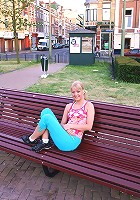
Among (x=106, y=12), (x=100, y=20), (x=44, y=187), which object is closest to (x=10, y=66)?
(x=44, y=187)

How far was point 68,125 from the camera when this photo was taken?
11.6ft

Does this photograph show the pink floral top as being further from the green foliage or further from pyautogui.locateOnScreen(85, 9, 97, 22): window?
pyautogui.locateOnScreen(85, 9, 97, 22): window

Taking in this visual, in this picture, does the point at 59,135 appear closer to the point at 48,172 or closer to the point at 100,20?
the point at 48,172

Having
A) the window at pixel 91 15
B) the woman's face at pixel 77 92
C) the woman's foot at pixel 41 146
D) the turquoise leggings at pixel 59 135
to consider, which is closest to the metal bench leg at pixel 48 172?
the woman's foot at pixel 41 146

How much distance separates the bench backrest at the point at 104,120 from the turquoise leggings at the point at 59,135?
0.29 meters

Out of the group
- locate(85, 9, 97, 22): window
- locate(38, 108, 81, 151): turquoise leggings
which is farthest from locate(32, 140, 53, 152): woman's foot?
locate(85, 9, 97, 22): window

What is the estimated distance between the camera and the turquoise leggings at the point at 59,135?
3326 mm

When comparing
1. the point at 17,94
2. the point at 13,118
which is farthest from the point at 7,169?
the point at 17,94

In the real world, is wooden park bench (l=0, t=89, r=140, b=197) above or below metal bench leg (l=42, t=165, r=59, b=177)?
above

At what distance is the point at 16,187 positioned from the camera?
339 centimetres

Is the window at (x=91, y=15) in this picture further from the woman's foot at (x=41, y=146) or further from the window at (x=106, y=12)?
the woman's foot at (x=41, y=146)

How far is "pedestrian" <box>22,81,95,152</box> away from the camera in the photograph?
3.36 metres

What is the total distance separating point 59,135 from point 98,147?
561 millimetres

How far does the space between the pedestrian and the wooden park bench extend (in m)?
0.10
